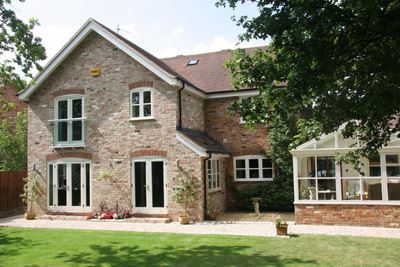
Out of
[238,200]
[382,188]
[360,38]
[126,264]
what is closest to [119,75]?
[238,200]

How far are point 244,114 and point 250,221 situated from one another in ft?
29.7

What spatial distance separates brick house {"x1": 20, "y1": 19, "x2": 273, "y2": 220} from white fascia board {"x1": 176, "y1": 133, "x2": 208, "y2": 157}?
5 cm

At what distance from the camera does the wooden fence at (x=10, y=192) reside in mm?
21203

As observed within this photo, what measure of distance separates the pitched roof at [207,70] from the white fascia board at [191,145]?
4.69m

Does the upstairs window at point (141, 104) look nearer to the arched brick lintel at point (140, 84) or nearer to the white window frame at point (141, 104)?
the white window frame at point (141, 104)

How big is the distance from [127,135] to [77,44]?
5226 millimetres

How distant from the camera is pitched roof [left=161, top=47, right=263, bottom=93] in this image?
21.9 metres

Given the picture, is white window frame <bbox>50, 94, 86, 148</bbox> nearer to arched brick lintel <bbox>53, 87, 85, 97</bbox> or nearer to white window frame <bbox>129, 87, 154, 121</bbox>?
arched brick lintel <bbox>53, 87, 85, 97</bbox>

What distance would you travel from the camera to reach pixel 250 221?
1723 cm

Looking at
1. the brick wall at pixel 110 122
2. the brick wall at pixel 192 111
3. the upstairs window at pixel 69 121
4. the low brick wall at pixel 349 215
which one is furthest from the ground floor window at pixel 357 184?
the upstairs window at pixel 69 121

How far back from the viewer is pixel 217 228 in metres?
15.4

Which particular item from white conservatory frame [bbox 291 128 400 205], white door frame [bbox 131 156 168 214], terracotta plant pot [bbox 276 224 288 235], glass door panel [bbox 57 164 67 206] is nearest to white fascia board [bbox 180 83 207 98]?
white door frame [bbox 131 156 168 214]

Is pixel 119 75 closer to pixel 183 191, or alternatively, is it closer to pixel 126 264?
pixel 183 191

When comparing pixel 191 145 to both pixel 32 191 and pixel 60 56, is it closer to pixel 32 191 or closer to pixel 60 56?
pixel 60 56
